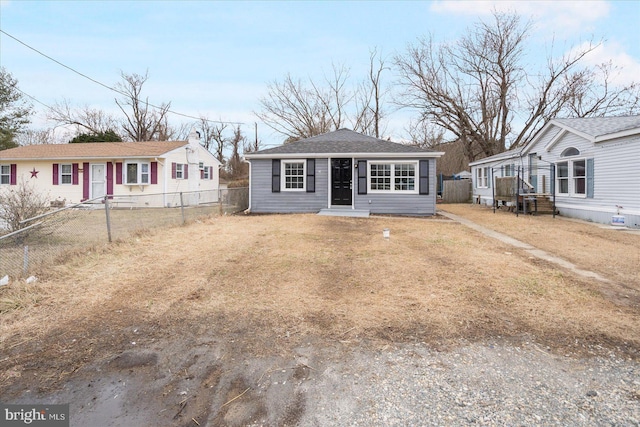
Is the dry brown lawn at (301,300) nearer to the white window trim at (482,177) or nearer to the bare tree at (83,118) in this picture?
the white window trim at (482,177)

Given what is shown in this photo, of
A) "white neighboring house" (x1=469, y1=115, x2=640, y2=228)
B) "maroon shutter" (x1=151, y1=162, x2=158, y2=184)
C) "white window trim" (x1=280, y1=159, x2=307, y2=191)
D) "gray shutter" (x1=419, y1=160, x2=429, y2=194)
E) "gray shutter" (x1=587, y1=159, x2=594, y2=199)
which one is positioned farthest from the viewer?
"maroon shutter" (x1=151, y1=162, x2=158, y2=184)

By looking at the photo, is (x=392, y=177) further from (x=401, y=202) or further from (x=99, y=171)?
(x=99, y=171)

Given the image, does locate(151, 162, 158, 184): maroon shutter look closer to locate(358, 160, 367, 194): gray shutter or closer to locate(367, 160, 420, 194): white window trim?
locate(358, 160, 367, 194): gray shutter

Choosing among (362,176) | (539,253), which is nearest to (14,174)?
(362,176)

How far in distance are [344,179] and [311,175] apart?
131cm

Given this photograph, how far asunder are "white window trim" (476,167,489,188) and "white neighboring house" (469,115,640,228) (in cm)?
398

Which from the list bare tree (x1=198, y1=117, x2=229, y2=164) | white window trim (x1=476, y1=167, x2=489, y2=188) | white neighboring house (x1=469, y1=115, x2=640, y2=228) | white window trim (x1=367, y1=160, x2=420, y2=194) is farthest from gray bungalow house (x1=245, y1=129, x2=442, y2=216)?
bare tree (x1=198, y1=117, x2=229, y2=164)

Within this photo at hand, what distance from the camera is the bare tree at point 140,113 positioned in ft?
108

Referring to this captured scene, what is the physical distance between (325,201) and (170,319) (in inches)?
419

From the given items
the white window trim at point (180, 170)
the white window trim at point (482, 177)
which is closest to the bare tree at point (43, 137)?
the white window trim at point (180, 170)

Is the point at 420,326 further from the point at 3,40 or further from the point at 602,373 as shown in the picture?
the point at 3,40

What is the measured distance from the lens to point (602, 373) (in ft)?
8.71

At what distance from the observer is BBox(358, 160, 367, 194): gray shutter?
13844 mm

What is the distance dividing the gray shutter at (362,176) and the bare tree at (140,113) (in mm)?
26282
